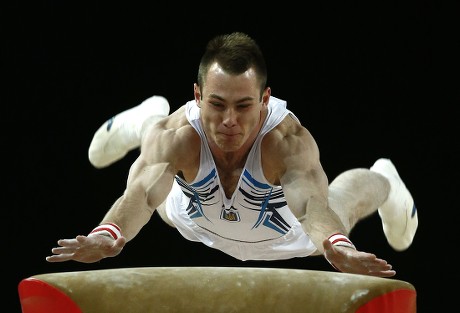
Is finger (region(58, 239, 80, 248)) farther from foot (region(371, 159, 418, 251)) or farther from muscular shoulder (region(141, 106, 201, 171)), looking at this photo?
foot (region(371, 159, 418, 251))

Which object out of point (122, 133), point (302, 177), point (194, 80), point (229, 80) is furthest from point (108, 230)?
point (194, 80)

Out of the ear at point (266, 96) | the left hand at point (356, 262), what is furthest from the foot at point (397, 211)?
the left hand at point (356, 262)

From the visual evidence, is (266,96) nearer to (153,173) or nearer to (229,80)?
(229,80)

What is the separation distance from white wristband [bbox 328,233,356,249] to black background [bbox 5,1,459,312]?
225 cm

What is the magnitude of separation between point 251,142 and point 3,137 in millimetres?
2257

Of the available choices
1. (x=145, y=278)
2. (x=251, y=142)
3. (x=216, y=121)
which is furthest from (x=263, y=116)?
(x=145, y=278)

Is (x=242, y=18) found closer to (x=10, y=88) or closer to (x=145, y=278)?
(x=10, y=88)

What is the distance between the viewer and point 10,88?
5293mm

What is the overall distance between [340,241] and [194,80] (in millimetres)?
2755

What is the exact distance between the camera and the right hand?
2709 mm

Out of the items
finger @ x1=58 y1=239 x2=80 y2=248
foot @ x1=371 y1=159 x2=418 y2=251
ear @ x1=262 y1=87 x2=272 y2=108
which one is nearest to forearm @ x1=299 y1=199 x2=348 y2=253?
ear @ x1=262 y1=87 x2=272 y2=108

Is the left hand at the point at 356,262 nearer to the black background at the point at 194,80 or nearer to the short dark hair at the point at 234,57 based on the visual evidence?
the short dark hair at the point at 234,57

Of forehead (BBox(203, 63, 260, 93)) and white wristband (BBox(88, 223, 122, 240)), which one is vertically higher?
forehead (BBox(203, 63, 260, 93))

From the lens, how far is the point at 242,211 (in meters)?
3.86
